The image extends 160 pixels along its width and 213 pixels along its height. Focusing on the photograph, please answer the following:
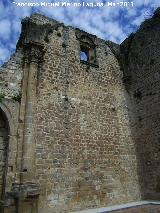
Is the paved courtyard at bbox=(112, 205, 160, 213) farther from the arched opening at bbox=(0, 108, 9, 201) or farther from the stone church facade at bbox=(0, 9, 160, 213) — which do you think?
the arched opening at bbox=(0, 108, 9, 201)

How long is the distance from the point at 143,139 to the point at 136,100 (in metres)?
1.92

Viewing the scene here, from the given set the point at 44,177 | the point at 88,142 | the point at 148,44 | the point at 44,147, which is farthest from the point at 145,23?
the point at 44,177

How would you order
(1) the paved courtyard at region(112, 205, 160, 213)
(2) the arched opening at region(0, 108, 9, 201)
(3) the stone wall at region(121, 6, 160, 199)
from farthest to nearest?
(3) the stone wall at region(121, 6, 160, 199) → (1) the paved courtyard at region(112, 205, 160, 213) → (2) the arched opening at region(0, 108, 9, 201)

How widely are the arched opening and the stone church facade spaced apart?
0.03 metres

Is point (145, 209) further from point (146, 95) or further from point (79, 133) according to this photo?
point (146, 95)

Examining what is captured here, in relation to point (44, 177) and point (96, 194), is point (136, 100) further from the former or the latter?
point (44, 177)

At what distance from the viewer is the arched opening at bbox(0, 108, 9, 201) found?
24.9 ft

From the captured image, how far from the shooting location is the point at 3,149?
26.1 feet

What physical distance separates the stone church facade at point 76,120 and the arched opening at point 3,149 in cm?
3

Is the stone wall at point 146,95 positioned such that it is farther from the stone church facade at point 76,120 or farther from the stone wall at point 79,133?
the stone wall at point 79,133

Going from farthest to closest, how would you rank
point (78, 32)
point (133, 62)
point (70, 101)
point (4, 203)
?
point (133, 62)
point (78, 32)
point (70, 101)
point (4, 203)

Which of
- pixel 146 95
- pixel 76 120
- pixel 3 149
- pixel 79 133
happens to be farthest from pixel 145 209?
pixel 3 149

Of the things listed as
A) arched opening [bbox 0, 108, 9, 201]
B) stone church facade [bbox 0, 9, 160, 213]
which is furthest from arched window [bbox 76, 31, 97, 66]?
arched opening [bbox 0, 108, 9, 201]

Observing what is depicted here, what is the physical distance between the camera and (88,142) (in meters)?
9.45
